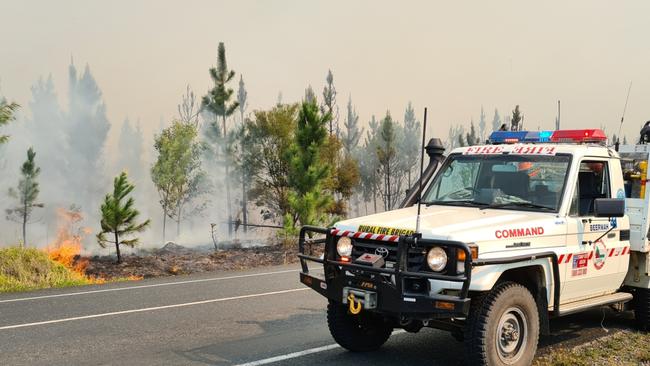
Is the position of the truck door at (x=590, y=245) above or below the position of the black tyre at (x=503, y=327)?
above

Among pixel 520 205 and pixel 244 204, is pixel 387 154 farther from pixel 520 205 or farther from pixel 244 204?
pixel 520 205

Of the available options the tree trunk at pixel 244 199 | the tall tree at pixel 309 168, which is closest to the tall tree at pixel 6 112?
the tall tree at pixel 309 168

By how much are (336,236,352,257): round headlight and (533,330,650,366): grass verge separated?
214 cm

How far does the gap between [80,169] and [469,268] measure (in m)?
64.3

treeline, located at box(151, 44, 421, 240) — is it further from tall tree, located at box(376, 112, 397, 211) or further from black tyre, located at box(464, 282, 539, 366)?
black tyre, located at box(464, 282, 539, 366)

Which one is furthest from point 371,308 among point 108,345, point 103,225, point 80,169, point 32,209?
point 80,169

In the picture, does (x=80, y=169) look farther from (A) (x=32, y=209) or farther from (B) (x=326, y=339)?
(B) (x=326, y=339)

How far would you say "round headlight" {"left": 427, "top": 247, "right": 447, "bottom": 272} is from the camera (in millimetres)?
4832

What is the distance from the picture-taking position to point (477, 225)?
17.0ft

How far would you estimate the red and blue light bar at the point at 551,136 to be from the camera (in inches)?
269

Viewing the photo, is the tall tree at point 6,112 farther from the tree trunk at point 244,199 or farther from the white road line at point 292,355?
the tree trunk at point 244,199

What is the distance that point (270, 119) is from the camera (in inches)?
2362

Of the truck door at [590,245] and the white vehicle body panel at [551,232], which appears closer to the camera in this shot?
the white vehicle body panel at [551,232]

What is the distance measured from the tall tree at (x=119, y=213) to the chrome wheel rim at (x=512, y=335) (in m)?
16.7
